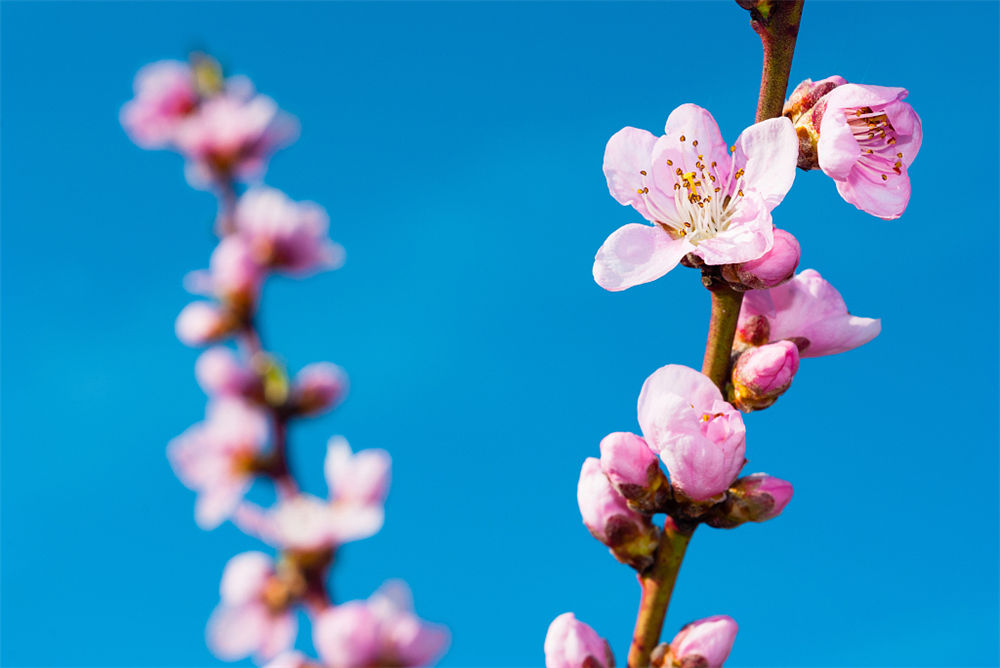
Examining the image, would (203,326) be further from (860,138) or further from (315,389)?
(860,138)

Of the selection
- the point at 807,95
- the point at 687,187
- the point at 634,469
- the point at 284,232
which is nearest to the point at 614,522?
the point at 634,469

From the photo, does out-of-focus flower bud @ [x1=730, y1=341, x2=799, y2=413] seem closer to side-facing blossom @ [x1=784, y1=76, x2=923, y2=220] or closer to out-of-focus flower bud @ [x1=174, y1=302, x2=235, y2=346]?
side-facing blossom @ [x1=784, y1=76, x2=923, y2=220]

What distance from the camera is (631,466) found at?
1161 millimetres

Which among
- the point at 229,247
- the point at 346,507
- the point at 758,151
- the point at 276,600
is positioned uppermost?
the point at 229,247

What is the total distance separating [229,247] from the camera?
5.94 ft

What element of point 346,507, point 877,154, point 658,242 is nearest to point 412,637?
point 346,507

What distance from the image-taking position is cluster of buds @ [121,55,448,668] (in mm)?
1211

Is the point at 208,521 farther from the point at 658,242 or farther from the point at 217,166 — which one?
the point at 217,166

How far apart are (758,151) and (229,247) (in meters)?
1.09

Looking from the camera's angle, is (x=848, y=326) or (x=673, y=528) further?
(x=848, y=326)

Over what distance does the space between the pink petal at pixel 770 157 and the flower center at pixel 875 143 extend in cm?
16

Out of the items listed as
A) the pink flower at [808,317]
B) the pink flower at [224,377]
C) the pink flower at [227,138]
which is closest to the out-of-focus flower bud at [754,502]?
the pink flower at [808,317]

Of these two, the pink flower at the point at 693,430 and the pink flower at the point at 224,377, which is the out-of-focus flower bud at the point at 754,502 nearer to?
the pink flower at the point at 693,430

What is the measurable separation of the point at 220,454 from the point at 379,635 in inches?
20.3
